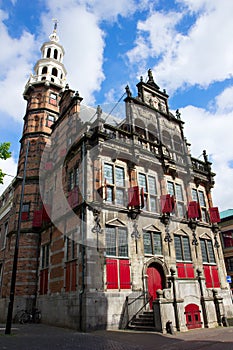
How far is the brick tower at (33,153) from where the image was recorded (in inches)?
708

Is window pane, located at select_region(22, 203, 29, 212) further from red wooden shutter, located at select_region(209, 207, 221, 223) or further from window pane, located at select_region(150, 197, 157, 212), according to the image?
red wooden shutter, located at select_region(209, 207, 221, 223)

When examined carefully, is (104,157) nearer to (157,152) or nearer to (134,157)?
(134,157)

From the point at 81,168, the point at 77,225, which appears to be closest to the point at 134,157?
the point at 81,168

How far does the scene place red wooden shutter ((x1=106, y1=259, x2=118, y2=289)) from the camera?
12875 millimetres

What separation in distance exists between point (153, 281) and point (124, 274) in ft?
7.18

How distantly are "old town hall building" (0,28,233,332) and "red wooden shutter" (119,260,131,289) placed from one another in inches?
2.0

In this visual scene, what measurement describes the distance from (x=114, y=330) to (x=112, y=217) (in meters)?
5.47

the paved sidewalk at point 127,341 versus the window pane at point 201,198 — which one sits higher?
the window pane at point 201,198

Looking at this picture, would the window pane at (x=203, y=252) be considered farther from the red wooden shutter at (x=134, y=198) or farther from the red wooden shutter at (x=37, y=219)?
the red wooden shutter at (x=37, y=219)

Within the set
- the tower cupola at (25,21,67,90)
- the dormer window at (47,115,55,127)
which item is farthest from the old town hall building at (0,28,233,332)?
the tower cupola at (25,21,67,90)

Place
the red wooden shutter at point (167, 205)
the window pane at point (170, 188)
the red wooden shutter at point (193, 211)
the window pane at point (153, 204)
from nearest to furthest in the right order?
the red wooden shutter at point (167, 205), the window pane at point (153, 204), the red wooden shutter at point (193, 211), the window pane at point (170, 188)

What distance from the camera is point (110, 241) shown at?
45.4 feet

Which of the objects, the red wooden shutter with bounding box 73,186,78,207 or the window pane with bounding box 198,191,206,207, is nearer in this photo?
the red wooden shutter with bounding box 73,186,78,207

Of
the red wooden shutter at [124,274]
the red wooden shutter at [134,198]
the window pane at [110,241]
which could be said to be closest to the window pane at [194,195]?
the red wooden shutter at [134,198]
